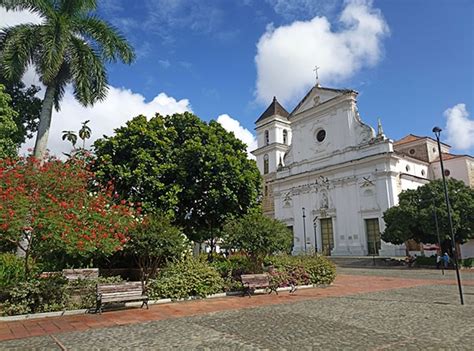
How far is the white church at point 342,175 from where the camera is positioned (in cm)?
3347

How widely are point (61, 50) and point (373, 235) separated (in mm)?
29087

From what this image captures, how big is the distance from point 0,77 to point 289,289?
53.0 ft

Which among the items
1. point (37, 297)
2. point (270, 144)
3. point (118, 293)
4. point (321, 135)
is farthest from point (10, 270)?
point (270, 144)

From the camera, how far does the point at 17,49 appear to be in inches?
628

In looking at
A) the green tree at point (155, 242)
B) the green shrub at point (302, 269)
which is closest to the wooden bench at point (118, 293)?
the green tree at point (155, 242)

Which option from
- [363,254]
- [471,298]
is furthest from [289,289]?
[363,254]

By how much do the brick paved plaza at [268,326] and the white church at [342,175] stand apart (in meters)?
22.8

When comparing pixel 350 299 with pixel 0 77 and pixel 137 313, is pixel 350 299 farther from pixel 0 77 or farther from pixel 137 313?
pixel 0 77

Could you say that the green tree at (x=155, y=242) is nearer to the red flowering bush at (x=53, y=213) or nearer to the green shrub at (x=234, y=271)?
the red flowering bush at (x=53, y=213)

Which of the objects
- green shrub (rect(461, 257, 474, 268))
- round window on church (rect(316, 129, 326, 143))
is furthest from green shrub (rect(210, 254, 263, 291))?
round window on church (rect(316, 129, 326, 143))

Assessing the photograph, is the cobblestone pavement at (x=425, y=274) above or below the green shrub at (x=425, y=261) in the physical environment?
below

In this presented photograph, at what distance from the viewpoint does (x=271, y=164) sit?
47844mm

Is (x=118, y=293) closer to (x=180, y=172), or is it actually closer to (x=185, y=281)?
(x=185, y=281)

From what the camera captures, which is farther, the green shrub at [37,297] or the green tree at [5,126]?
the green tree at [5,126]
